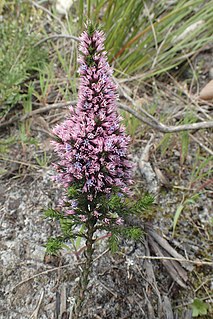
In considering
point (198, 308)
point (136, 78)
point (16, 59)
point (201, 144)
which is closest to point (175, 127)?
point (201, 144)

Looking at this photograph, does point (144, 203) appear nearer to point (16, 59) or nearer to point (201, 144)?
point (201, 144)

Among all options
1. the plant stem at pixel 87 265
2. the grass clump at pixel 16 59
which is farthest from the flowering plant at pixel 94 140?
the grass clump at pixel 16 59

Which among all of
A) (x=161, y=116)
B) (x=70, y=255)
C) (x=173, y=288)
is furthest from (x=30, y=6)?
(x=173, y=288)

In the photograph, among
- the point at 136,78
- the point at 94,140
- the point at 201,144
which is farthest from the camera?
the point at 136,78

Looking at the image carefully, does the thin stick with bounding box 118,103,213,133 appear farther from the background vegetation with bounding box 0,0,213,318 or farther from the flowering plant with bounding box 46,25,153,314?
the flowering plant with bounding box 46,25,153,314

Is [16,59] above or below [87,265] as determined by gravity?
above
